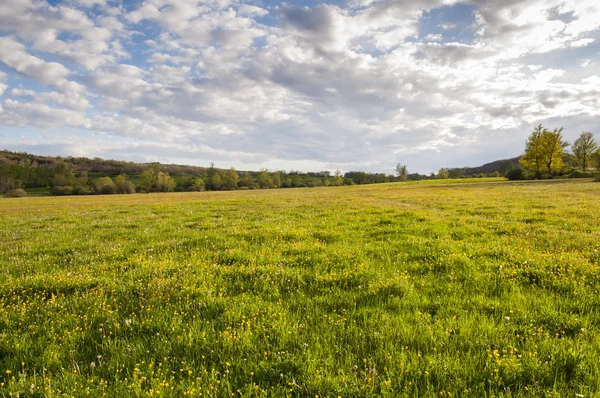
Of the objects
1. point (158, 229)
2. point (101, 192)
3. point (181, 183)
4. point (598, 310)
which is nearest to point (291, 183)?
point (181, 183)

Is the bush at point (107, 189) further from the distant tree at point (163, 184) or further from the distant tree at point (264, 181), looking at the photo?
the distant tree at point (264, 181)

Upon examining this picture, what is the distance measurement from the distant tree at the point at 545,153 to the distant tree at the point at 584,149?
1442cm

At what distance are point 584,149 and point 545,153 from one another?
2225 centimetres

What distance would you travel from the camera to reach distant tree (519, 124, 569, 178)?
7675cm

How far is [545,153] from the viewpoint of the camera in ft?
254

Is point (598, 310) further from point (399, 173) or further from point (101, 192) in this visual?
point (399, 173)

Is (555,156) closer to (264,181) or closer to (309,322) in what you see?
(309,322)

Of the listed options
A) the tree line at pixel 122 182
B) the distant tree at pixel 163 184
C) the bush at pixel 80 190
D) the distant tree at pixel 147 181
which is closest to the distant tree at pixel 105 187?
the tree line at pixel 122 182

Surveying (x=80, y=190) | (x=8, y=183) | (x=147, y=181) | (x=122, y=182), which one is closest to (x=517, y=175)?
(x=147, y=181)

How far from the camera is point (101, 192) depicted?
12812 centimetres

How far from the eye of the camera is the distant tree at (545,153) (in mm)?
76750

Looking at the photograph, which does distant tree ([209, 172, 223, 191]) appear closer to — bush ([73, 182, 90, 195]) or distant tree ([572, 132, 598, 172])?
bush ([73, 182, 90, 195])

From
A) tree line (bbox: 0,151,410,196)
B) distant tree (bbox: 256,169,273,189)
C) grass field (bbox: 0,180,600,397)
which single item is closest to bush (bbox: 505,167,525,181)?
tree line (bbox: 0,151,410,196)

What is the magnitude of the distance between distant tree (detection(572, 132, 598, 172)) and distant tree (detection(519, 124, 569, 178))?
14.4 metres
